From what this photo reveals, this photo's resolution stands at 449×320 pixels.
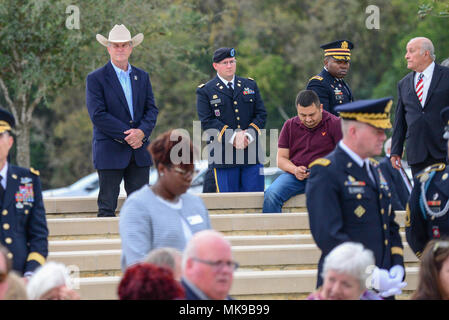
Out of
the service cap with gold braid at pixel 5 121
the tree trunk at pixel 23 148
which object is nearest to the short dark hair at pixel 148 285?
the service cap with gold braid at pixel 5 121

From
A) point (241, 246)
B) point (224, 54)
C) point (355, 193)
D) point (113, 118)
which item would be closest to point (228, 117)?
point (224, 54)

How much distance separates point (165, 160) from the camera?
526 cm

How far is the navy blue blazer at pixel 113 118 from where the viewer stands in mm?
8883

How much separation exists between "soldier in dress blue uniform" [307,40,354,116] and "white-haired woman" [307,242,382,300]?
4.98 m

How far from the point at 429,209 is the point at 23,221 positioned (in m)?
2.73

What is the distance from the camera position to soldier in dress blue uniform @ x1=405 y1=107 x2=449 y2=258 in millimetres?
6098

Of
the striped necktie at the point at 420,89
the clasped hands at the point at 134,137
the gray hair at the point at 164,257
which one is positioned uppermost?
the striped necktie at the point at 420,89

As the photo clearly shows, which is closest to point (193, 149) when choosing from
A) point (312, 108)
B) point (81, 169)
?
point (312, 108)

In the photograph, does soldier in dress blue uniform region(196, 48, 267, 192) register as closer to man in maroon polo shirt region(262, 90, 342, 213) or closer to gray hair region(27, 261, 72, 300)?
man in maroon polo shirt region(262, 90, 342, 213)

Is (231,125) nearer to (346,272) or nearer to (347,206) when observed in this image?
(347,206)

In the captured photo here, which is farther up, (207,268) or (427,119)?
(427,119)

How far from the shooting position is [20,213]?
581 cm

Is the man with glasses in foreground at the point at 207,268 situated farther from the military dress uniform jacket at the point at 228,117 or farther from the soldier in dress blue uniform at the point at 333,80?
the soldier in dress blue uniform at the point at 333,80

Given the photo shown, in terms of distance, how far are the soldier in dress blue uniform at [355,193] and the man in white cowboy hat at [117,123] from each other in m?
3.66
